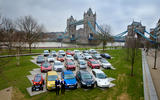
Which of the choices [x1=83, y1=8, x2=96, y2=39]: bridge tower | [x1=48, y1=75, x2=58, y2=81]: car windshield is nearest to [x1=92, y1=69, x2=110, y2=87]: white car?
[x1=48, y1=75, x2=58, y2=81]: car windshield

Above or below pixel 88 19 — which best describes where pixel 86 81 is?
below

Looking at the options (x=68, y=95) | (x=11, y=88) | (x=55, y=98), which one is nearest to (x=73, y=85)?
(x=68, y=95)

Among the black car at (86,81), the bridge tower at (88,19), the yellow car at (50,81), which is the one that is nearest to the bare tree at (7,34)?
the yellow car at (50,81)

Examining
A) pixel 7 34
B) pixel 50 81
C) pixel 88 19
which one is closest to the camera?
pixel 50 81

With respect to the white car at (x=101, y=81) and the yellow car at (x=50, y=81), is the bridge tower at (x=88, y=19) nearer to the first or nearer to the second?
the white car at (x=101, y=81)

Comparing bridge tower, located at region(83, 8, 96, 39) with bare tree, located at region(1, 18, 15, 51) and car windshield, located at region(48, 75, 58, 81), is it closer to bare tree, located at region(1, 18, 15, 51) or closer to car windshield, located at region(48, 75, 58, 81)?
bare tree, located at region(1, 18, 15, 51)

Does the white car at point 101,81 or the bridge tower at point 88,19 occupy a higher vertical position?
the bridge tower at point 88,19

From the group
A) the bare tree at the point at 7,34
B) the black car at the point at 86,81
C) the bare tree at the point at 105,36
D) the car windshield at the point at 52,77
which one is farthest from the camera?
the bare tree at the point at 105,36

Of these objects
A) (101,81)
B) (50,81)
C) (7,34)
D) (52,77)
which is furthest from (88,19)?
(50,81)

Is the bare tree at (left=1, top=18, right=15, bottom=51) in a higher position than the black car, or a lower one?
higher

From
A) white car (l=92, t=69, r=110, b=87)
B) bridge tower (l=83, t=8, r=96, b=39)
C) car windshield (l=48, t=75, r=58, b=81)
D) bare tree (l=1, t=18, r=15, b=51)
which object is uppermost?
bridge tower (l=83, t=8, r=96, b=39)

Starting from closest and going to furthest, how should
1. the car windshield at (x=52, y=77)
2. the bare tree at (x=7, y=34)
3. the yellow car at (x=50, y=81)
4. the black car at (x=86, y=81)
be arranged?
the yellow car at (x=50, y=81) < the black car at (x=86, y=81) < the car windshield at (x=52, y=77) < the bare tree at (x=7, y=34)

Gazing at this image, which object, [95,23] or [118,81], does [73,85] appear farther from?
[95,23]

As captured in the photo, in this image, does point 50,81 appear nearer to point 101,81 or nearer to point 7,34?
point 101,81
